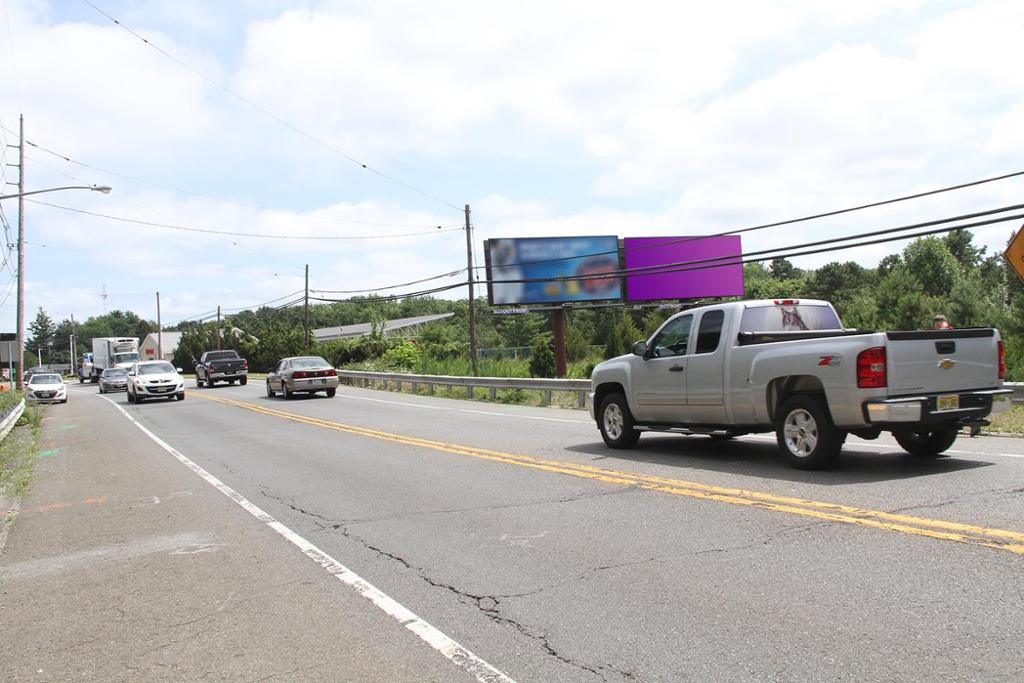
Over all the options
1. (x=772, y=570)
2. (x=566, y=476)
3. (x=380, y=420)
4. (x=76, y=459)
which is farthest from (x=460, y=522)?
(x=380, y=420)

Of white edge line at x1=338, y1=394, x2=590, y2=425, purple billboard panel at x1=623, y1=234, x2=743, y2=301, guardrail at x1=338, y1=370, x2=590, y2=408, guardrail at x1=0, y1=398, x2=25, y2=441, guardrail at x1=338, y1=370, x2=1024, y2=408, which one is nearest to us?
white edge line at x1=338, y1=394, x2=590, y2=425

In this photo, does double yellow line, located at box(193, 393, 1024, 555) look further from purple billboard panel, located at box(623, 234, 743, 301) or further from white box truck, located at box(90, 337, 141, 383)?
white box truck, located at box(90, 337, 141, 383)

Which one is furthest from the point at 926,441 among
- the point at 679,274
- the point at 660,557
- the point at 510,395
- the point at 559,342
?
the point at 679,274

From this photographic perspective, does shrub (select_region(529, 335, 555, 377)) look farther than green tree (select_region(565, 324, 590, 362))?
No

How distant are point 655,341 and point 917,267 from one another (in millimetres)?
86045

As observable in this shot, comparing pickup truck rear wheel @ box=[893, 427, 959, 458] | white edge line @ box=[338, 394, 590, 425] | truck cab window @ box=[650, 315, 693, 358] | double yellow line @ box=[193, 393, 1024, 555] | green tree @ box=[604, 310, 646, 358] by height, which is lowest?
double yellow line @ box=[193, 393, 1024, 555]

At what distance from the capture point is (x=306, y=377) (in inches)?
1162

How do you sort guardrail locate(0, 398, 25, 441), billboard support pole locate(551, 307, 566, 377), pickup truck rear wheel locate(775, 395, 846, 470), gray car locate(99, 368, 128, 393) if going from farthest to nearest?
1. gray car locate(99, 368, 128, 393)
2. billboard support pole locate(551, 307, 566, 377)
3. guardrail locate(0, 398, 25, 441)
4. pickup truck rear wheel locate(775, 395, 846, 470)

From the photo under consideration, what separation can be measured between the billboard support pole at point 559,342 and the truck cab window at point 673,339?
2483cm

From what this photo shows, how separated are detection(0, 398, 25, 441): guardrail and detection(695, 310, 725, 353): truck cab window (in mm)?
14943

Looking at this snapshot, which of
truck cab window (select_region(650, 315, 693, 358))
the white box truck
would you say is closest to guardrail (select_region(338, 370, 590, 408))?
truck cab window (select_region(650, 315, 693, 358))

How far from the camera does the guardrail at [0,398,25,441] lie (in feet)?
57.6

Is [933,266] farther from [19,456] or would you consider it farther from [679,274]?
[19,456]

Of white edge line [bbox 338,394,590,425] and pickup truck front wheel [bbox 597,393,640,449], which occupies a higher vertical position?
pickup truck front wheel [bbox 597,393,640,449]
